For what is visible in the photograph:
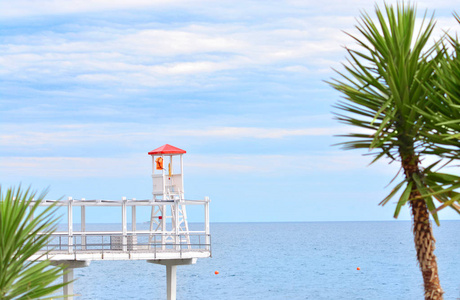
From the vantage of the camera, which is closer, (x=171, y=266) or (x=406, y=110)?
(x=406, y=110)

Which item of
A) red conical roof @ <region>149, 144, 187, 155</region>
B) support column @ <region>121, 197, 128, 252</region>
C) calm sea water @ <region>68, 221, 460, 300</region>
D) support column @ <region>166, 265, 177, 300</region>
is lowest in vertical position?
calm sea water @ <region>68, 221, 460, 300</region>

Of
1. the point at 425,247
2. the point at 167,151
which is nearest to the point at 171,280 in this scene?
the point at 167,151

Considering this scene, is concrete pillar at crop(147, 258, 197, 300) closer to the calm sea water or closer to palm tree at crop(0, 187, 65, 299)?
palm tree at crop(0, 187, 65, 299)

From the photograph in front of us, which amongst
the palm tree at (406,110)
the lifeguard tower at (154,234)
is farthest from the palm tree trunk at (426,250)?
the lifeguard tower at (154,234)

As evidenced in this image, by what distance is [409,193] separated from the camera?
8906 millimetres

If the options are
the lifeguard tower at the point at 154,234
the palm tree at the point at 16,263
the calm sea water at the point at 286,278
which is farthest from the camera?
the calm sea water at the point at 286,278

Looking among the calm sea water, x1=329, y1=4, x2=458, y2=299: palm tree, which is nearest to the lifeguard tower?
x1=329, y1=4, x2=458, y2=299: palm tree

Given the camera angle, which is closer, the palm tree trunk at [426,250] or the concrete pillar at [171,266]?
the palm tree trunk at [426,250]

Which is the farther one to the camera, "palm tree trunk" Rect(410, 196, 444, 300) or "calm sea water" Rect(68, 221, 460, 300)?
"calm sea water" Rect(68, 221, 460, 300)

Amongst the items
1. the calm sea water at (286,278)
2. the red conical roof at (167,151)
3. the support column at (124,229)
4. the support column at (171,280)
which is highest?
the red conical roof at (167,151)

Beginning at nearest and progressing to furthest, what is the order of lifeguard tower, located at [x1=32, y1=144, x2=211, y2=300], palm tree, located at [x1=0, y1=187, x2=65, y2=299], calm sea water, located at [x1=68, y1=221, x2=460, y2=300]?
palm tree, located at [x1=0, y1=187, x2=65, y2=299], lifeguard tower, located at [x1=32, y1=144, x2=211, y2=300], calm sea water, located at [x1=68, y1=221, x2=460, y2=300]

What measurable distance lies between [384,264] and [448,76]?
83.4m

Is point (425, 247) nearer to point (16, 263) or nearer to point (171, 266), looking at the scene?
point (16, 263)

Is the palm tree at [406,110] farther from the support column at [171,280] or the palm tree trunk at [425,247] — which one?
the support column at [171,280]
